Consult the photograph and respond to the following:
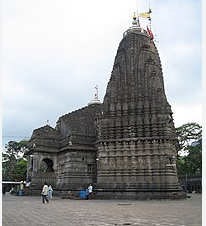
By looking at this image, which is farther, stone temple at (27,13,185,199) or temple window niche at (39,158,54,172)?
temple window niche at (39,158,54,172)

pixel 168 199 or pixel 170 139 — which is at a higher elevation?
pixel 170 139

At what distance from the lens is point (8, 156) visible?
66.2 meters

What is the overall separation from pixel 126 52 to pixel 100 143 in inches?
410

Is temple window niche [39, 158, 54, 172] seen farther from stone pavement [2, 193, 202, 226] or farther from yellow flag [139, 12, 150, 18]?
yellow flag [139, 12, 150, 18]

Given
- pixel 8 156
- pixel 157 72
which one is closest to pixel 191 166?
pixel 157 72

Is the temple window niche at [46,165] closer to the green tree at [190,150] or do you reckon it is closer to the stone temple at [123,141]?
the stone temple at [123,141]

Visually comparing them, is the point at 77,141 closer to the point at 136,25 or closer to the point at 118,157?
the point at 118,157

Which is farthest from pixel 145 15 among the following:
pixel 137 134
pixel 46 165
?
pixel 46 165

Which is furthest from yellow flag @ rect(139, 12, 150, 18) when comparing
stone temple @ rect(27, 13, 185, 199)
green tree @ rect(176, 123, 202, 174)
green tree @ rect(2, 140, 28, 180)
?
green tree @ rect(2, 140, 28, 180)

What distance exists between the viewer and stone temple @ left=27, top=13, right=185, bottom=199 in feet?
81.8

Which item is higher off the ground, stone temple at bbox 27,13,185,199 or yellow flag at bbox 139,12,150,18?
yellow flag at bbox 139,12,150,18

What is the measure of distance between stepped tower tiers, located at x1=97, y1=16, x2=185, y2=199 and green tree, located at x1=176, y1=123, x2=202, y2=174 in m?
18.7

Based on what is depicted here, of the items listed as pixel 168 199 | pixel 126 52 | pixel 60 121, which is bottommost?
pixel 168 199

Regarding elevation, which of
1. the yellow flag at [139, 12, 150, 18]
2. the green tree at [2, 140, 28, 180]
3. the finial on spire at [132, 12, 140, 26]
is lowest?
the green tree at [2, 140, 28, 180]
